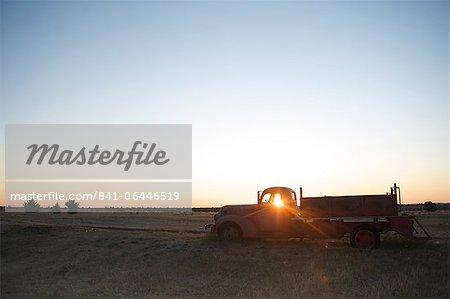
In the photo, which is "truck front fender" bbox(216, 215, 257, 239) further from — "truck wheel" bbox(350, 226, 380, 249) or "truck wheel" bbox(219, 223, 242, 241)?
"truck wheel" bbox(350, 226, 380, 249)

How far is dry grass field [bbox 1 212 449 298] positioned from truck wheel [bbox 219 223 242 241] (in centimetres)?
41

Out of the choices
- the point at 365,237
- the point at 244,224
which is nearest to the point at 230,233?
the point at 244,224

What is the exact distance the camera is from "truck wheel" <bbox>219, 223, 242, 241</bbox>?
1916 cm

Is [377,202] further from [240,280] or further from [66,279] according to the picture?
[66,279]

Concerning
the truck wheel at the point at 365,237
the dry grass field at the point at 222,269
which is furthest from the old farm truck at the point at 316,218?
the dry grass field at the point at 222,269

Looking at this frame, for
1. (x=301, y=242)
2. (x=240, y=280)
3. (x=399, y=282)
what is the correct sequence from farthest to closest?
(x=301, y=242) < (x=240, y=280) < (x=399, y=282)

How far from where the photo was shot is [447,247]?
650 inches

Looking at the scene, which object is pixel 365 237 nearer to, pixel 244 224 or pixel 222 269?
pixel 244 224

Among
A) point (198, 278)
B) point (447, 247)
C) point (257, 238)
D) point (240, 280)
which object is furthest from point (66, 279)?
point (447, 247)

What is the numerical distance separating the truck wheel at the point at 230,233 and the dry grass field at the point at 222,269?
41 cm

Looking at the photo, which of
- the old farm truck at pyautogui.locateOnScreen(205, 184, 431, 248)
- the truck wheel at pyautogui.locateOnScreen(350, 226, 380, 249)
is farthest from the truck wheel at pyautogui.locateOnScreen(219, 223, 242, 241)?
the truck wheel at pyautogui.locateOnScreen(350, 226, 380, 249)

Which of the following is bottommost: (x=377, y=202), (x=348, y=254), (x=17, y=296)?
(x=17, y=296)

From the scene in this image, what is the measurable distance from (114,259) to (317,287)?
354 inches

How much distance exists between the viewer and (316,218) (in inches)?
718
